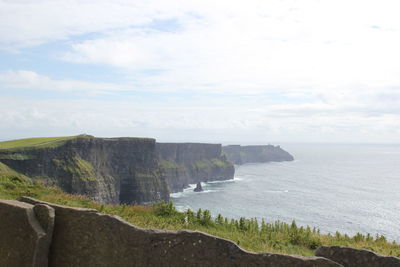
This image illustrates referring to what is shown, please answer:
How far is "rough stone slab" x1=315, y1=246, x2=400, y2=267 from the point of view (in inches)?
308

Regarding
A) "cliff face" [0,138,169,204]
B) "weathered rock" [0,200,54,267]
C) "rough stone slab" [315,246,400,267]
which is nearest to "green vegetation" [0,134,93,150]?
"cliff face" [0,138,169,204]

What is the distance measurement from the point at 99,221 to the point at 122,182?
139 metres

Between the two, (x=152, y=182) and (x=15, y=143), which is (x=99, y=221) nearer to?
(x=15, y=143)

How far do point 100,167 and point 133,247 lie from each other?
410 feet

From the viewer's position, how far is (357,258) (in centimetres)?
795

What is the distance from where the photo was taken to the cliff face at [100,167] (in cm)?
9719

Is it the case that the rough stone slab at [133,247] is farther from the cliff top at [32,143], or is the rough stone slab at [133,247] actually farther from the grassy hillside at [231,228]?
the cliff top at [32,143]

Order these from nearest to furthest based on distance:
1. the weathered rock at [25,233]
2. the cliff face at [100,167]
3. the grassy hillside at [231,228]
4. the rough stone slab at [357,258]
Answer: the rough stone slab at [357,258], the weathered rock at [25,233], the grassy hillside at [231,228], the cliff face at [100,167]

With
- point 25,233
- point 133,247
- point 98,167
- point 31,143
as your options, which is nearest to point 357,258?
point 133,247

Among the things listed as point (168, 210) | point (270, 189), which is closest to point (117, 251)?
point (168, 210)

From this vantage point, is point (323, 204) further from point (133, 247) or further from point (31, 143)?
point (133, 247)

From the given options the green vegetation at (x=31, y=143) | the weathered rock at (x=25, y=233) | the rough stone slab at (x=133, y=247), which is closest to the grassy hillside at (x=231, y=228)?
the rough stone slab at (x=133, y=247)

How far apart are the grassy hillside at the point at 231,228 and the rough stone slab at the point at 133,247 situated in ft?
21.0

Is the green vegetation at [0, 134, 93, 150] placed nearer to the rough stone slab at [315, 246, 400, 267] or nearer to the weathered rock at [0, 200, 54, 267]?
the weathered rock at [0, 200, 54, 267]
